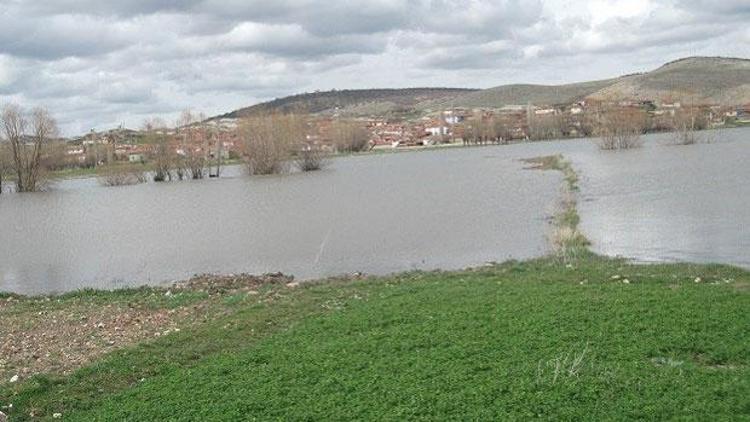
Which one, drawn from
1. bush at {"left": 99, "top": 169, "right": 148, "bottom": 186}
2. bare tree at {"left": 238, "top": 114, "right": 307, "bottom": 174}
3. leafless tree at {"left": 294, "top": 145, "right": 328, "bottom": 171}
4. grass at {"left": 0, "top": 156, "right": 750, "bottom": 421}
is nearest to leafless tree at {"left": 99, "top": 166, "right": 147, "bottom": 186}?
bush at {"left": 99, "top": 169, "right": 148, "bottom": 186}

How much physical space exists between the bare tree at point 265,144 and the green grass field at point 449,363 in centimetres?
7896

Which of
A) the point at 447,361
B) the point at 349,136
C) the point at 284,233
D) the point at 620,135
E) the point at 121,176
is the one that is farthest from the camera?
the point at 349,136

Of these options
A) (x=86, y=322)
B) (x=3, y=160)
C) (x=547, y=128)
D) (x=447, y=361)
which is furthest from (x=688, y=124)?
(x=447, y=361)

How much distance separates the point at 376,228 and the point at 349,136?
122780 millimetres

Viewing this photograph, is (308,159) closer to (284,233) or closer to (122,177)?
(122,177)

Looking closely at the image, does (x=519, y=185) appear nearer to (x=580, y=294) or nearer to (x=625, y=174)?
(x=625, y=174)

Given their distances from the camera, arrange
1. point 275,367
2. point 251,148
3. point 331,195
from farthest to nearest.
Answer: point 251,148 < point 331,195 < point 275,367

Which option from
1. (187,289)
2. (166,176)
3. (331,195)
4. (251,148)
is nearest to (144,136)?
(166,176)

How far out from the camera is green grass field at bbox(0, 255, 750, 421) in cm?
803

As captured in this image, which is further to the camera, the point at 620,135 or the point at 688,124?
the point at 688,124

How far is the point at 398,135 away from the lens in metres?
200

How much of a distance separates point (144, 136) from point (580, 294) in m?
98.5

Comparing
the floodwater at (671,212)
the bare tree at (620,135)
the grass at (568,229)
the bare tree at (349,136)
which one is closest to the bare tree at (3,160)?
the bare tree at (349,136)

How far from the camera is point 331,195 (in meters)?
55.3
